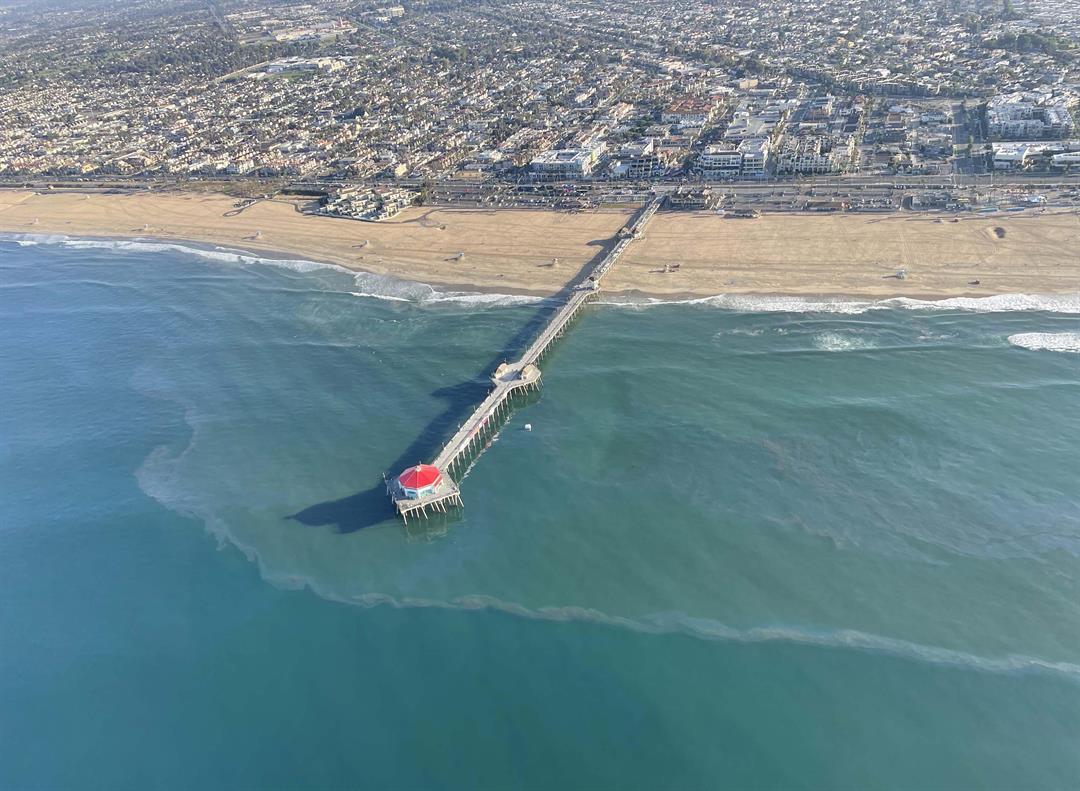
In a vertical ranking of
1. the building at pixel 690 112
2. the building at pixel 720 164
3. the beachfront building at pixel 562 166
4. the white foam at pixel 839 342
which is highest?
the building at pixel 690 112

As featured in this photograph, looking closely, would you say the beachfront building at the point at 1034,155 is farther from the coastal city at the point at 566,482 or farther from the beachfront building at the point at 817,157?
the beachfront building at the point at 817,157

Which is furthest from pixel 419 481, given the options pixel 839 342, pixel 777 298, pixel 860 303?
pixel 860 303

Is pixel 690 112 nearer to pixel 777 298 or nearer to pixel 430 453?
pixel 777 298

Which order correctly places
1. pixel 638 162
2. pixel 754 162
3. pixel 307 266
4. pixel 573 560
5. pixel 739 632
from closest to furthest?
1. pixel 739 632
2. pixel 573 560
3. pixel 307 266
4. pixel 754 162
5. pixel 638 162

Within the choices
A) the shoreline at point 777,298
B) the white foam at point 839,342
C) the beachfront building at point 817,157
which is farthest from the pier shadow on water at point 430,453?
the beachfront building at point 817,157

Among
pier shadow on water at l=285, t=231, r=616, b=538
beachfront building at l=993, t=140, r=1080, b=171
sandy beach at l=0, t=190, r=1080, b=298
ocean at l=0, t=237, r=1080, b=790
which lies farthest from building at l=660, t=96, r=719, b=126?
pier shadow on water at l=285, t=231, r=616, b=538

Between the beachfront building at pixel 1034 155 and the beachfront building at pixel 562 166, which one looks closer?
the beachfront building at pixel 1034 155
